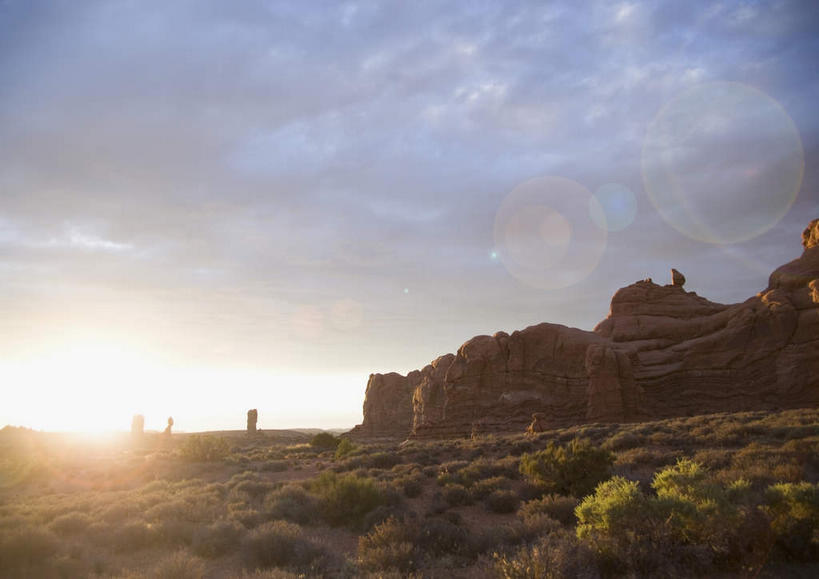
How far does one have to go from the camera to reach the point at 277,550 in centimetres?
962

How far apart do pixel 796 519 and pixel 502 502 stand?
7.40 m

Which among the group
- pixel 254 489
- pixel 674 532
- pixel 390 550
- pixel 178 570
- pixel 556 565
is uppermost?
pixel 674 532

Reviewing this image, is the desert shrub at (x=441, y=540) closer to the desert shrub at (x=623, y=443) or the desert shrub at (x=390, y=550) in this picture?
the desert shrub at (x=390, y=550)

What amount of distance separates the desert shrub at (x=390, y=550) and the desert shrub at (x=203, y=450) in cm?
2450

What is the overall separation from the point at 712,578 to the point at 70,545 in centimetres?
1328

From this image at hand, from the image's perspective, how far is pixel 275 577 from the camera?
741cm

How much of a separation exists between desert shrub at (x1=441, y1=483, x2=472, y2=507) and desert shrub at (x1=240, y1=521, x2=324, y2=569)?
5817mm

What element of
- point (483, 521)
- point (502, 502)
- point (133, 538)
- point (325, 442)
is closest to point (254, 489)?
point (133, 538)

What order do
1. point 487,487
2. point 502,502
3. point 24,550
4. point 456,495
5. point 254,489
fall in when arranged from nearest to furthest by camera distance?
1. point 24,550
2. point 502,502
3. point 456,495
4. point 487,487
5. point 254,489

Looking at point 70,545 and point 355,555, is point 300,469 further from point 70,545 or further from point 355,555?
point 355,555

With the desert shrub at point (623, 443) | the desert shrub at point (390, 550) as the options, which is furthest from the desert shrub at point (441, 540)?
the desert shrub at point (623, 443)

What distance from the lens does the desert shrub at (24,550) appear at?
985 cm

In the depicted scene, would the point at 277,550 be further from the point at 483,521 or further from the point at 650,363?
the point at 650,363

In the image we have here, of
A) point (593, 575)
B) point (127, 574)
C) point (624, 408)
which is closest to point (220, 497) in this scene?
point (127, 574)
